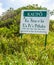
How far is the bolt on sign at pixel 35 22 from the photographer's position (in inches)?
396

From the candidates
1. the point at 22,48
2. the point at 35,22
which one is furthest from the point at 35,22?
the point at 22,48

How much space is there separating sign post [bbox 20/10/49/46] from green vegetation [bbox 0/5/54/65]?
12.1 inches

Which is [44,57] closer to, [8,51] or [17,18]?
[8,51]

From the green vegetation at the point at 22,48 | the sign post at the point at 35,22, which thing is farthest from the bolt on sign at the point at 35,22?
the green vegetation at the point at 22,48

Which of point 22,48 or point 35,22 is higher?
point 35,22

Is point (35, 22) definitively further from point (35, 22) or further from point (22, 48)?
point (22, 48)

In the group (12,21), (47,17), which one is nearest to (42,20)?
(47,17)

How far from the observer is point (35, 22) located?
10258mm

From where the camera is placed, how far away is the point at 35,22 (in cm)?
1026

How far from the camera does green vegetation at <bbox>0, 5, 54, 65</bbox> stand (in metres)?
6.64

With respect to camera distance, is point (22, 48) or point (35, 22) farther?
point (35, 22)

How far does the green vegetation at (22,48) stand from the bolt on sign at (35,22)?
31 cm

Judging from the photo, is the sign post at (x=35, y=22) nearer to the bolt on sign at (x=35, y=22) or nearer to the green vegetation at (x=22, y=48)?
the bolt on sign at (x=35, y=22)

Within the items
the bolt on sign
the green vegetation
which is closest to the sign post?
the bolt on sign
